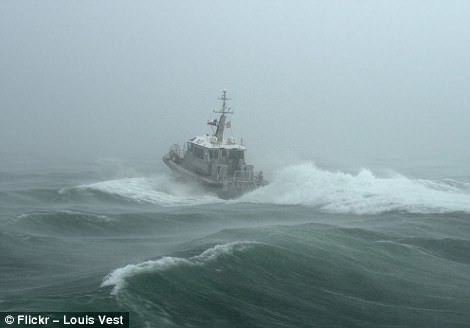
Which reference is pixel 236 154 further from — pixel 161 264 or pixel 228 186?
pixel 161 264

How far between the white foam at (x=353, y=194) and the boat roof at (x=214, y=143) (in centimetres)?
340

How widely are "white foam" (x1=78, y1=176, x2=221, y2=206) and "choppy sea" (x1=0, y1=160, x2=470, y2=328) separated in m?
0.88

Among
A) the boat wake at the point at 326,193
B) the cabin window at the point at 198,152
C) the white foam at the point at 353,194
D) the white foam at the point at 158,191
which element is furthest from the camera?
the cabin window at the point at 198,152

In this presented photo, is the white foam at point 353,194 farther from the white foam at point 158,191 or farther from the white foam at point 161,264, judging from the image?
the white foam at point 161,264

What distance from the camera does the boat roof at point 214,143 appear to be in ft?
107

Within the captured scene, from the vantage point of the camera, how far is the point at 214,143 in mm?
33156

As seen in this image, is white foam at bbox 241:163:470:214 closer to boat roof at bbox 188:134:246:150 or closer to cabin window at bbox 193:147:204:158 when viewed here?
boat roof at bbox 188:134:246:150

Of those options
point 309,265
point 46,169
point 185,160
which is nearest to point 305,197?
point 185,160

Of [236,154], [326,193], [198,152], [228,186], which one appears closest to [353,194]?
[326,193]

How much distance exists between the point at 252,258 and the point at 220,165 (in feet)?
57.8

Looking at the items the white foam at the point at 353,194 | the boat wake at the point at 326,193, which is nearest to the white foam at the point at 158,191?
the boat wake at the point at 326,193

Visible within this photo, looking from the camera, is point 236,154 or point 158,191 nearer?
point 236,154

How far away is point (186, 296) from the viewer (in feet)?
36.2

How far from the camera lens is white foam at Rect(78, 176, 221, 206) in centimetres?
2949
